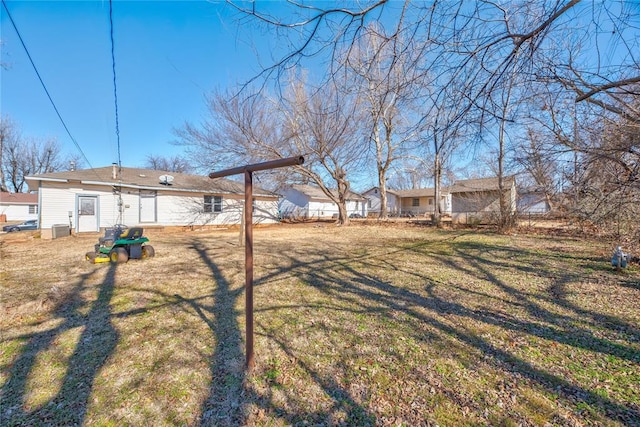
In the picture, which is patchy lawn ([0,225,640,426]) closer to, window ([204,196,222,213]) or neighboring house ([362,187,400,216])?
window ([204,196,222,213])

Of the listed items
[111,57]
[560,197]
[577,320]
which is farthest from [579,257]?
[111,57]

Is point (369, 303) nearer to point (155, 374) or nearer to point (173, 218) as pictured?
point (155, 374)

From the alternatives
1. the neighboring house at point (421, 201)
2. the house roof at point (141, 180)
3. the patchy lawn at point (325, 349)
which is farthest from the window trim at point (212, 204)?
the neighboring house at point (421, 201)

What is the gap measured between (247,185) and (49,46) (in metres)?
6.08

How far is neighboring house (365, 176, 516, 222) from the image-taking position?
14250 mm

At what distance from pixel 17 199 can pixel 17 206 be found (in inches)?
32.0

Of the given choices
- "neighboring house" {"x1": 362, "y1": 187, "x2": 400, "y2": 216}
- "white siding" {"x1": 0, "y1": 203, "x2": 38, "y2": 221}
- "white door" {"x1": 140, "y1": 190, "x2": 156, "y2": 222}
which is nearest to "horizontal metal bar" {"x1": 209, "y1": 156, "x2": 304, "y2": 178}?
"white door" {"x1": 140, "y1": 190, "x2": 156, "y2": 222}

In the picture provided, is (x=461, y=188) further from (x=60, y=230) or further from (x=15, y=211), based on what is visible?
(x=15, y=211)

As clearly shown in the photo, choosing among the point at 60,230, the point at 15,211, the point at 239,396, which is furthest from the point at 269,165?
the point at 15,211

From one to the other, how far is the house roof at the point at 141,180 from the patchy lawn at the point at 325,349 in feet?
26.0

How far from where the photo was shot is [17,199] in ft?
95.2

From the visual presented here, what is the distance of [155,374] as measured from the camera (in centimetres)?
215

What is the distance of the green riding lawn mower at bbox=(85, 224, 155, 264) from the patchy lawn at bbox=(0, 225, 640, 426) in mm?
1087

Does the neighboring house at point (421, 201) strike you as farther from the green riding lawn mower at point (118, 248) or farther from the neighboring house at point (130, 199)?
the green riding lawn mower at point (118, 248)
